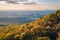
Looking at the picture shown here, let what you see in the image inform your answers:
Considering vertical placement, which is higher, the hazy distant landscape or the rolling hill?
the hazy distant landscape

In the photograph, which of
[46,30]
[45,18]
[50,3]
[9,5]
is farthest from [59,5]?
[9,5]

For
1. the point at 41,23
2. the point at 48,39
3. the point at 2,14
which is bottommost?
the point at 48,39

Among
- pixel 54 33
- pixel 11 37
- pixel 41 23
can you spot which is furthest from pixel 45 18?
pixel 11 37

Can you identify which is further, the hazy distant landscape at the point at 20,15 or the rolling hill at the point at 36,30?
the hazy distant landscape at the point at 20,15

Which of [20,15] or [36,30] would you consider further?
[20,15]

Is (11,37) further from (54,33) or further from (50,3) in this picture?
(50,3)

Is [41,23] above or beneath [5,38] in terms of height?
above

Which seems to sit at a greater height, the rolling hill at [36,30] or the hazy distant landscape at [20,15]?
the hazy distant landscape at [20,15]

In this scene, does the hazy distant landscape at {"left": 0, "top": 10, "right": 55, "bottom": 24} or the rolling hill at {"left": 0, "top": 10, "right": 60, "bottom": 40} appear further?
the hazy distant landscape at {"left": 0, "top": 10, "right": 55, "bottom": 24}

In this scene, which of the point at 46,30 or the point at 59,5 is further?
the point at 59,5

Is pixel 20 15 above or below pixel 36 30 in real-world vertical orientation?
above
